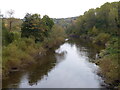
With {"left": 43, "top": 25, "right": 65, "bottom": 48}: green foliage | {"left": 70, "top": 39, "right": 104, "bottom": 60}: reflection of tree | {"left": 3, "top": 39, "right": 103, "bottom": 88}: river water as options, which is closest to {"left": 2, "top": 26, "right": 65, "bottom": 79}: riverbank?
{"left": 3, "top": 39, "right": 103, "bottom": 88}: river water

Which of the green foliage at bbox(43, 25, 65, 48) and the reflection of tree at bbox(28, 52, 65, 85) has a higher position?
the green foliage at bbox(43, 25, 65, 48)

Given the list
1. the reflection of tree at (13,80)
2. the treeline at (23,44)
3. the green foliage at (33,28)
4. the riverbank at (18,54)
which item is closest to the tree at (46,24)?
the treeline at (23,44)

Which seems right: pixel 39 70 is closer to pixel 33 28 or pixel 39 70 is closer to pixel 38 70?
pixel 38 70

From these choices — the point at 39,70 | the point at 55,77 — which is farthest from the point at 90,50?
the point at 55,77

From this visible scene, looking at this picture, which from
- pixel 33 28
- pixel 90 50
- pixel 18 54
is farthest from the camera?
pixel 90 50

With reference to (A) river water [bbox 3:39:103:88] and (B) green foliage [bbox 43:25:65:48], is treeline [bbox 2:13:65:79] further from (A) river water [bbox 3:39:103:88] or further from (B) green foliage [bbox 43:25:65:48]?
(A) river water [bbox 3:39:103:88]

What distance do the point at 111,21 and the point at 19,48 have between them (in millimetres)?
35872

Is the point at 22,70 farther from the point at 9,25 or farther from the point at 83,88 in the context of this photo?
the point at 9,25

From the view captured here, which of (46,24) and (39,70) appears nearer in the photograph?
(39,70)

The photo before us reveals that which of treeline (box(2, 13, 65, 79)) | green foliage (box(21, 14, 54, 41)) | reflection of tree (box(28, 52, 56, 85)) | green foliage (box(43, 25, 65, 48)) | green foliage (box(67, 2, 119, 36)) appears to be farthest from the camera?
green foliage (box(67, 2, 119, 36))

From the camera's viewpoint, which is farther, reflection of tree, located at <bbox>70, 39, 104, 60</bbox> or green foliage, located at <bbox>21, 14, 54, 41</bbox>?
green foliage, located at <bbox>21, 14, 54, 41</bbox>

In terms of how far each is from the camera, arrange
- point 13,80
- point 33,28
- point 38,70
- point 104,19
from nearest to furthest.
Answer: point 13,80 < point 38,70 < point 33,28 < point 104,19

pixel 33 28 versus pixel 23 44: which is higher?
pixel 33 28

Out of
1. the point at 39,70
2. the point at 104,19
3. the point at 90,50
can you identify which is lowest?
the point at 39,70
